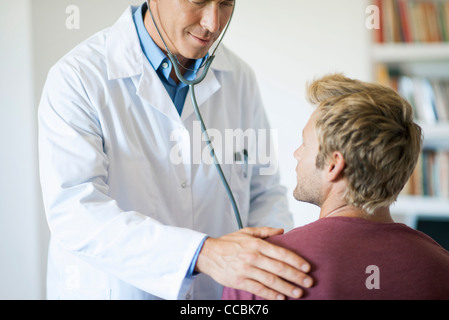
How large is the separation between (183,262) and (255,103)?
0.58m

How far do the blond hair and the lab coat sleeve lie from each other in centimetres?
31

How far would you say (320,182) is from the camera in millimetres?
1022

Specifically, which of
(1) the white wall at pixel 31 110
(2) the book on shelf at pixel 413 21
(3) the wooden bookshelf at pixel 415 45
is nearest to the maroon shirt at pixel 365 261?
(1) the white wall at pixel 31 110

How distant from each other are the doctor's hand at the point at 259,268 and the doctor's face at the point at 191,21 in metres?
0.45

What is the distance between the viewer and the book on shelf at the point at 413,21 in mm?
2215

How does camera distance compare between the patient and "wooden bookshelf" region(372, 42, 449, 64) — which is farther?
"wooden bookshelf" region(372, 42, 449, 64)

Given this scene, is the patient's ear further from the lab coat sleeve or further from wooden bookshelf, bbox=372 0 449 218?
wooden bookshelf, bbox=372 0 449 218

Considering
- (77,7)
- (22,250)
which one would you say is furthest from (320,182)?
(22,250)

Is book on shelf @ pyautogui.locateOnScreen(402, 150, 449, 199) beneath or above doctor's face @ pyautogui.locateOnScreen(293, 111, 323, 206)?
beneath

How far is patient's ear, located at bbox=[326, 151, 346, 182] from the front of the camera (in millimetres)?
973

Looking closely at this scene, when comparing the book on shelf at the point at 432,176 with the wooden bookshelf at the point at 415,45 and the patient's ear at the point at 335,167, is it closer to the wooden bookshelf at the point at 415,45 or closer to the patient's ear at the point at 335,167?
the wooden bookshelf at the point at 415,45

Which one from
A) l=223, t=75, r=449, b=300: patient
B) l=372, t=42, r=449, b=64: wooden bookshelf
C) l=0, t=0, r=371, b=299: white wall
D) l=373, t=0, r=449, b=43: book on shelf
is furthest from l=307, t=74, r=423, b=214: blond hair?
l=373, t=0, r=449, b=43: book on shelf

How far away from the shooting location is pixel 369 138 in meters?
0.95
